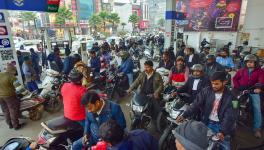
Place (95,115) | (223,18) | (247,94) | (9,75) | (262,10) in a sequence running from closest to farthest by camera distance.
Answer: (95,115), (247,94), (9,75), (262,10), (223,18)

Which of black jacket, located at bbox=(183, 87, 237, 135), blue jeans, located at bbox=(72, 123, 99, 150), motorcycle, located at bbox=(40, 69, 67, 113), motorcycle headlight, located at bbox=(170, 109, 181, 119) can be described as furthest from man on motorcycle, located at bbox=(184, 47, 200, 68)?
blue jeans, located at bbox=(72, 123, 99, 150)

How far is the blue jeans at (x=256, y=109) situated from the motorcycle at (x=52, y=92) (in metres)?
5.70

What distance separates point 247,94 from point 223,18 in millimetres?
18159

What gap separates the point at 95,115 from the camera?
2.83m

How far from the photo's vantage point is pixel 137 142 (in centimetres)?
203

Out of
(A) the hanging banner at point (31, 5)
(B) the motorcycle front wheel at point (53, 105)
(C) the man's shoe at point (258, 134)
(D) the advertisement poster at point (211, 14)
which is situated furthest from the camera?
(D) the advertisement poster at point (211, 14)

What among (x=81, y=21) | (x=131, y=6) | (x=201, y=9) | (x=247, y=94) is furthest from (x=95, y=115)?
(x=131, y=6)

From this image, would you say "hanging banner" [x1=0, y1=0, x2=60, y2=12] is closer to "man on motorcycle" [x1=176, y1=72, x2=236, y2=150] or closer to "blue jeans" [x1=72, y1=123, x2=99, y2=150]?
"blue jeans" [x1=72, y1=123, x2=99, y2=150]

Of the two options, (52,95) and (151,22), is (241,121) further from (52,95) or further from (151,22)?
(151,22)

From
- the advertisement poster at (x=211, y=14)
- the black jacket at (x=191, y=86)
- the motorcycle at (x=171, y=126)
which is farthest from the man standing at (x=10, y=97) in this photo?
the advertisement poster at (x=211, y=14)

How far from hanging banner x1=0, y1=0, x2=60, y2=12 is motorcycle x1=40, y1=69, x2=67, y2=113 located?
2.22m

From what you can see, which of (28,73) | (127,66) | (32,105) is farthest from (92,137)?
(28,73)

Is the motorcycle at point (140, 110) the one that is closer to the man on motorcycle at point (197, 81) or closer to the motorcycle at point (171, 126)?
the motorcycle at point (171, 126)

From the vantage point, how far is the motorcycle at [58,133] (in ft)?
11.1
